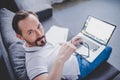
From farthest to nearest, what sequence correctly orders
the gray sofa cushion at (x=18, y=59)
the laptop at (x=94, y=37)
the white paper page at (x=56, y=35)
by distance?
the white paper page at (x=56, y=35), the laptop at (x=94, y=37), the gray sofa cushion at (x=18, y=59)

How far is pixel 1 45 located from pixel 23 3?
0.76m

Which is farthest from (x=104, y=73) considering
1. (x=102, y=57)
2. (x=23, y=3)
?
(x=23, y=3)

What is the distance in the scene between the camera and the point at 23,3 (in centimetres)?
212

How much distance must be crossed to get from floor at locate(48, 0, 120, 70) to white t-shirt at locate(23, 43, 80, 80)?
1.09 m

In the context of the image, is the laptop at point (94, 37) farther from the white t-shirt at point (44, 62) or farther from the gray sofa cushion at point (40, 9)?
the gray sofa cushion at point (40, 9)

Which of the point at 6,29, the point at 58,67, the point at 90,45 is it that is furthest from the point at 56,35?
the point at 58,67

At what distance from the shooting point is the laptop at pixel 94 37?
145 cm

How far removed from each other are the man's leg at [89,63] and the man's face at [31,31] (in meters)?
0.38

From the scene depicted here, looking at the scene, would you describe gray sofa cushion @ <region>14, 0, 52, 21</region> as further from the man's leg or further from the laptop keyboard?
the man's leg

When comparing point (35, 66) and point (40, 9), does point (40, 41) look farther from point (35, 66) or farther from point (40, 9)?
point (40, 9)

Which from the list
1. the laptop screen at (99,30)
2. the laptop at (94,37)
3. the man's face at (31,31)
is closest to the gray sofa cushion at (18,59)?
the man's face at (31,31)

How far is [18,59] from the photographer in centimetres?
125

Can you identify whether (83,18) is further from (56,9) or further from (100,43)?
(100,43)

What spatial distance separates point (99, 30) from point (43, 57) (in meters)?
0.67
